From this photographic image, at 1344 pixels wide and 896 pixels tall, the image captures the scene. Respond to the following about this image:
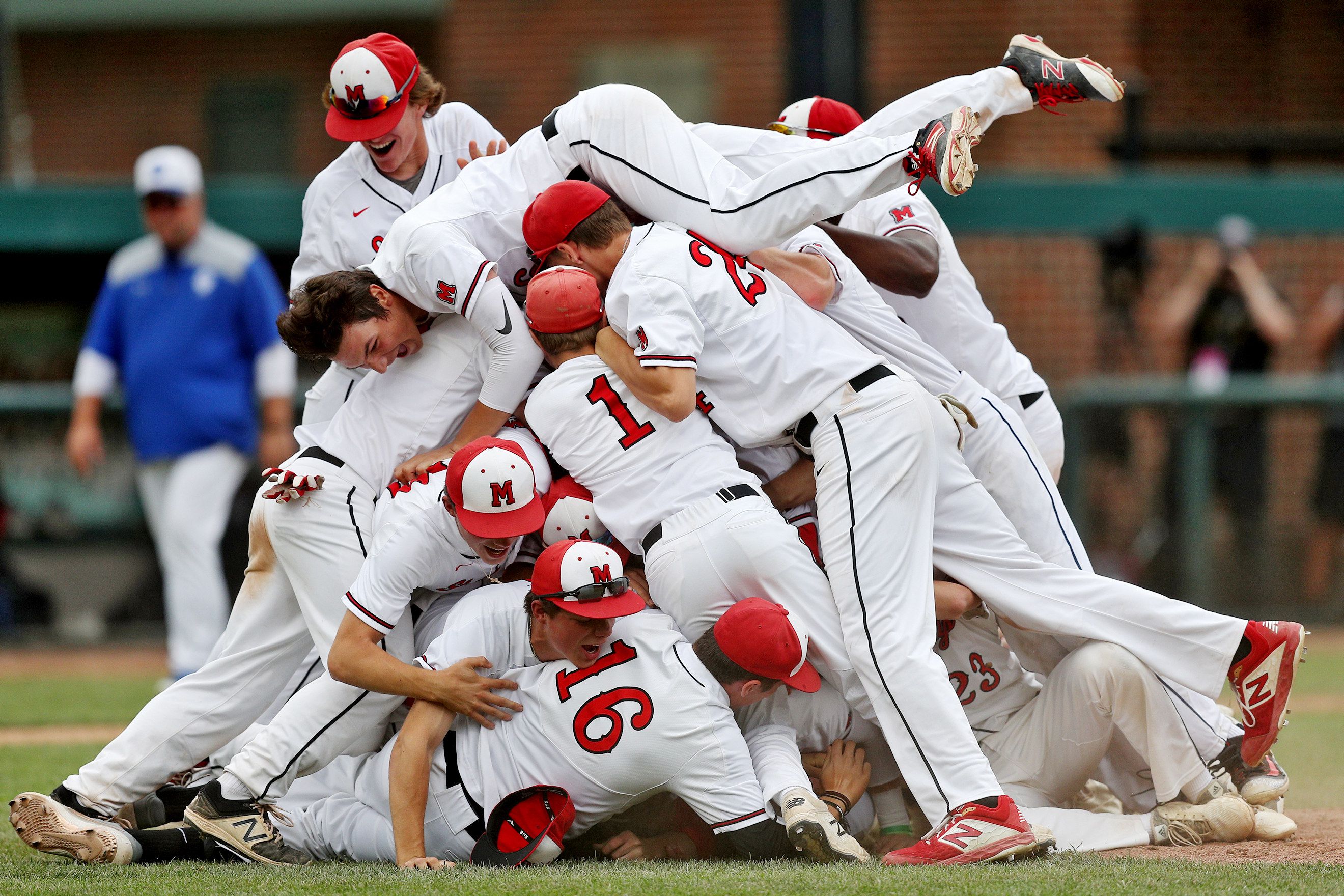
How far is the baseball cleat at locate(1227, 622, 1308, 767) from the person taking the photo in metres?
4.09

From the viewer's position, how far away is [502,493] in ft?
13.2

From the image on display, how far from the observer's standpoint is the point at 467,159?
5156 mm

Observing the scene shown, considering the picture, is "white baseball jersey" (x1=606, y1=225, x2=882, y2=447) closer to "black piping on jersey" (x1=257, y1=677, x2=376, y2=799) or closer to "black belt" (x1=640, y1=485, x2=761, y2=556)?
"black belt" (x1=640, y1=485, x2=761, y2=556)

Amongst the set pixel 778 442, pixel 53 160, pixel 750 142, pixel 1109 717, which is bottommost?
pixel 1109 717

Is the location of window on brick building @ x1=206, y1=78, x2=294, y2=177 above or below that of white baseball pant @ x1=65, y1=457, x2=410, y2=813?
above

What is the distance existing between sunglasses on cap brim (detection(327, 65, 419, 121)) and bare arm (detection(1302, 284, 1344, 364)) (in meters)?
7.27

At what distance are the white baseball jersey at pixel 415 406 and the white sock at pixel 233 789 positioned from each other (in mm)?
944

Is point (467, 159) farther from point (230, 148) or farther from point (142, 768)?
point (230, 148)

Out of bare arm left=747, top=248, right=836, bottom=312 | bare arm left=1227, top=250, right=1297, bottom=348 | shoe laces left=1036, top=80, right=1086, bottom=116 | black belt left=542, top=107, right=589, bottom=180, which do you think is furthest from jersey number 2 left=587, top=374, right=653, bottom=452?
bare arm left=1227, top=250, right=1297, bottom=348

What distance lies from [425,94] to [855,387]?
1821 millimetres

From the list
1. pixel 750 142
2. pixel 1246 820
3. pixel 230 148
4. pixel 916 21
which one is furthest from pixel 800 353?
pixel 230 148

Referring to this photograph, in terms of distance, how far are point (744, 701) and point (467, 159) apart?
2184 millimetres

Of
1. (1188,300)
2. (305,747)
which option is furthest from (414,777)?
(1188,300)

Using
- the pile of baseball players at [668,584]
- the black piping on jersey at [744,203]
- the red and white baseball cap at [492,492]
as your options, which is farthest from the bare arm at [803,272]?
the red and white baseball cap at [492,492]
